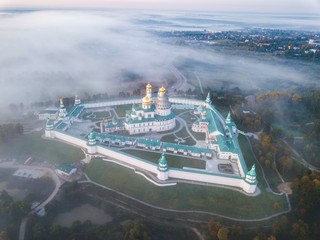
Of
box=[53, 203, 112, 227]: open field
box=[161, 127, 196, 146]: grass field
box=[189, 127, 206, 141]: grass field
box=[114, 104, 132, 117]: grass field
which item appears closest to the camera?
box=[53, 203, 112, 227]: open field

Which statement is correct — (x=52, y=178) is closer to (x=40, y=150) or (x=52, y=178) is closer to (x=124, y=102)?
(x=40, y=150)

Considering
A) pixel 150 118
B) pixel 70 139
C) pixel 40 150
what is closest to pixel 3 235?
pixel 40 150

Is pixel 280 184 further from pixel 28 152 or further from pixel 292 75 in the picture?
pixel 292 75

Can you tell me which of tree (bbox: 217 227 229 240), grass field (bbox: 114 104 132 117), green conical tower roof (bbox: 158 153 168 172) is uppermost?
green conical tower roof (bbox: 158 153 168 172)

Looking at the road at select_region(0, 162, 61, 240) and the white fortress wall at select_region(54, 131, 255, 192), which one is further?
the white fortress wall at select_region(54, 131, 255, 192)

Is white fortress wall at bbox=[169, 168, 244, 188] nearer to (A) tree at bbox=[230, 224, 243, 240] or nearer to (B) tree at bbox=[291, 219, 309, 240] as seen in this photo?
(A) tree at bbox=[230, 224, 243, 240]

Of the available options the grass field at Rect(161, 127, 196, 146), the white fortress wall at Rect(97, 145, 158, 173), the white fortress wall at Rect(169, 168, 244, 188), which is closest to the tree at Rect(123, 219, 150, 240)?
the white fortress wall at Rect(97, 145, 158, 173)

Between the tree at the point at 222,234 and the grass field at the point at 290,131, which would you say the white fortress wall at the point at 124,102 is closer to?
the grass field at the point at 290,131
